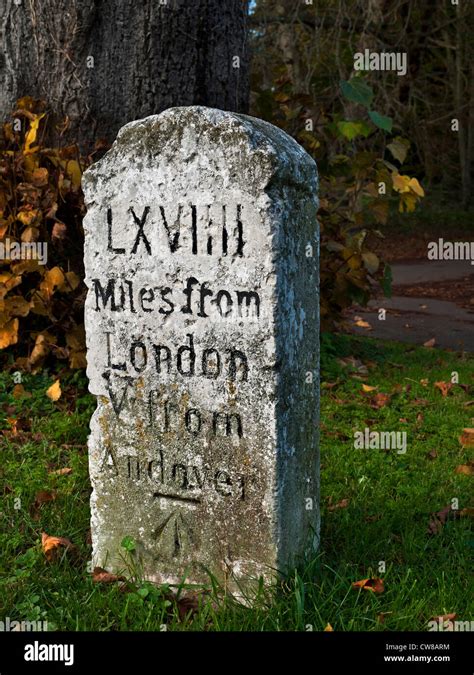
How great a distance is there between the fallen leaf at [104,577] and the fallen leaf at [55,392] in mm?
2003

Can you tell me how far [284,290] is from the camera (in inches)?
117

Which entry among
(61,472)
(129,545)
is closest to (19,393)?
(61,472)

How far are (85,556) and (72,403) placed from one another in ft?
6.24

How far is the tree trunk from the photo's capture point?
541 cm

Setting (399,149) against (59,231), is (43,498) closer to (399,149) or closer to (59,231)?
(59,231)

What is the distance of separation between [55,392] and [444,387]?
9.46 ft

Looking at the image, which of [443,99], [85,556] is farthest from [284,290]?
[443,99]

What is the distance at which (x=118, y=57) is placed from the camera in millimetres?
5500

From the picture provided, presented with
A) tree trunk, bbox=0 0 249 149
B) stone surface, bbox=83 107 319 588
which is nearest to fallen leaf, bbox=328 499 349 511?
stone surface, bbox=83 107 319 588

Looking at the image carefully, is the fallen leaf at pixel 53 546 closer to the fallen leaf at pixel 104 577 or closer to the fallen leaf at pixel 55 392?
the fallen leaf at pixel 104 577

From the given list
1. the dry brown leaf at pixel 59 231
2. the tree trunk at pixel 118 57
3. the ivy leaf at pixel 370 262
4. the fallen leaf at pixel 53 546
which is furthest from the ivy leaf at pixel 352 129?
the fallen leaf at pixel 53 546

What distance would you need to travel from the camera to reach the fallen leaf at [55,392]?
5.19 metres

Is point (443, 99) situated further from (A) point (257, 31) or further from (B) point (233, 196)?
(B) point (233, 196)

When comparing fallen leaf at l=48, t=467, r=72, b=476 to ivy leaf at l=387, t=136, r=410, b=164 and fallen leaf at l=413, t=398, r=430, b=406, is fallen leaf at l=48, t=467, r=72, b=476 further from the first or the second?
ivy leaf at l=387, t=136, r=410, b=164
